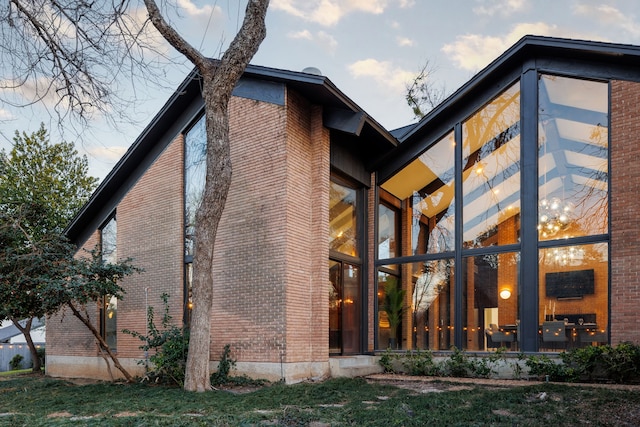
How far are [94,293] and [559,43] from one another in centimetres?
1019

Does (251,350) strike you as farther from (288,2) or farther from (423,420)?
(288,2)

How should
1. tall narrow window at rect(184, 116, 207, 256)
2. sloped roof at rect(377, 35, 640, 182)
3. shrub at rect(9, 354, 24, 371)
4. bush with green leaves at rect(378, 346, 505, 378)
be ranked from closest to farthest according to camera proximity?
1. sloped roof at rect(377, 35, 640, 182)
2. bush with green leaves at rect(378, 346, 505, 378)
3. tall narrow window at rect(184, 116, 207, 256)
4. shrub at rect(9, 354, 24, 371)

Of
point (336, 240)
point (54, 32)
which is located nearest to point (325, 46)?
point (336, 240)

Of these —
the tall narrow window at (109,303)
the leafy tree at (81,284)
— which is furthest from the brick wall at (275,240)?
the tall narrow window at (109,303)

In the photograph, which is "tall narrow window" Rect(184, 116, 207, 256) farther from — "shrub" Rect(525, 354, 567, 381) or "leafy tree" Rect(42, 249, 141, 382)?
"shrub" Rect(525, 354, 567, 381)

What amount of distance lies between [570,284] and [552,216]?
4.26 ft

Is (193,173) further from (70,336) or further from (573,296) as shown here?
(573,296)

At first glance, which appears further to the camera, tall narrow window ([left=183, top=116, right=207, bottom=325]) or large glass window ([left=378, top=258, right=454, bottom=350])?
tall narrow window ([left=183, top=116, right=207, bottom=325])

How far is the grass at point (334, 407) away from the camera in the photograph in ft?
19.0

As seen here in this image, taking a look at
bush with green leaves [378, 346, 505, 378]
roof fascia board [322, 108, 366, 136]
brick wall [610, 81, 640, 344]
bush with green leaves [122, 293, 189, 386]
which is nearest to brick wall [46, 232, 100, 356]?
bush with green leaves [122, 293, 189, 386]

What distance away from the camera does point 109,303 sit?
13578mm

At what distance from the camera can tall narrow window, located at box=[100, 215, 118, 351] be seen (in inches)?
524

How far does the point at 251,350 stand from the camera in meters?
9.50

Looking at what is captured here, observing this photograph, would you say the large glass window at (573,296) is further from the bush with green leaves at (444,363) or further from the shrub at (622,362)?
the bush with green leaves at (444,363)
